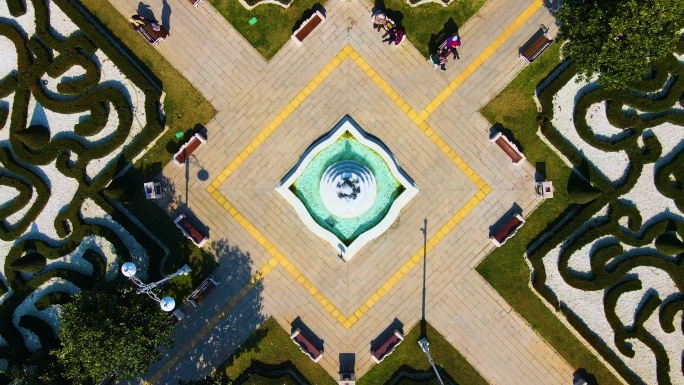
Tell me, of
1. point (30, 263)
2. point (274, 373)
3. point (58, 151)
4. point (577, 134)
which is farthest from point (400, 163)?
point (30, 263)

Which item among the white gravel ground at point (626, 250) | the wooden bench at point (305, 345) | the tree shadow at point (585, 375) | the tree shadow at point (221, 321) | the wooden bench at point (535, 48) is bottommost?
the tree shadow at point (585, 375)

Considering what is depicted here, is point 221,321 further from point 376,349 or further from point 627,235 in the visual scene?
point 627,235

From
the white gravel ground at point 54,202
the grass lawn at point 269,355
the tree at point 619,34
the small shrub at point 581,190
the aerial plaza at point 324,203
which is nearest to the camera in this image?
the tree at point 619,34

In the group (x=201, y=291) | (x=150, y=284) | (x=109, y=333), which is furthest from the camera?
(x=201, y=291)

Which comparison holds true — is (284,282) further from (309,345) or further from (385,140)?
(385,140)

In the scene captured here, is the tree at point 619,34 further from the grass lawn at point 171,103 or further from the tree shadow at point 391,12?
the grass lawn at point 171,103

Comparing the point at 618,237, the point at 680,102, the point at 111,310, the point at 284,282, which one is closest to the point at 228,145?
the point at 284,282

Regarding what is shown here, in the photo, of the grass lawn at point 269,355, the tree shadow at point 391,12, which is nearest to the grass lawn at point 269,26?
the tree shadow at point 391,12
